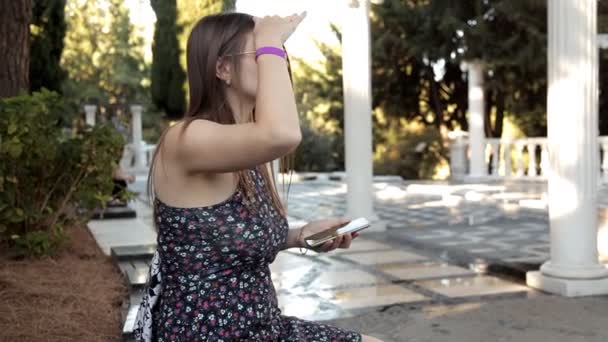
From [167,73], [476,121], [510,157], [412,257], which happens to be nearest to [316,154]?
[167,73]

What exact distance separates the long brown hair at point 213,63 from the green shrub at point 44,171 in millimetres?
3640

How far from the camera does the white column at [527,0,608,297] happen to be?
16.5 feet

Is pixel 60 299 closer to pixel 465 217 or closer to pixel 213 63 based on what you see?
pixel 213 63

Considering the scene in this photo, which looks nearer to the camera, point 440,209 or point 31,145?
point 31,145

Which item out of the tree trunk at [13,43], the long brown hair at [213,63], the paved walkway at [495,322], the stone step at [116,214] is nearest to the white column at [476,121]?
the stone step at [116,214]

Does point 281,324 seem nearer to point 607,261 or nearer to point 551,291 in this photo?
point 551,291

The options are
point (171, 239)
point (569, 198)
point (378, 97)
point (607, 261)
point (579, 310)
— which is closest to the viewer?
point (171, 239)

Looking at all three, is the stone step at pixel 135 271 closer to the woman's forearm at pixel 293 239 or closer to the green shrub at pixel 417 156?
the woman's forearm at pixel 293 239

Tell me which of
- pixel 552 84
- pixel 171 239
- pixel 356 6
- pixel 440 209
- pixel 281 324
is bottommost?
pixel 440 209

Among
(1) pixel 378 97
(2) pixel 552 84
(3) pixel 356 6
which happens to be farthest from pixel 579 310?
(1) pixel 378 97

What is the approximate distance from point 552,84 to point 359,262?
2437mm

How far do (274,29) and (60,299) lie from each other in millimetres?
3375

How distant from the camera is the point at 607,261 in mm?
6270

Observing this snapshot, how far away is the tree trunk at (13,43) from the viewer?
5.91 meters
